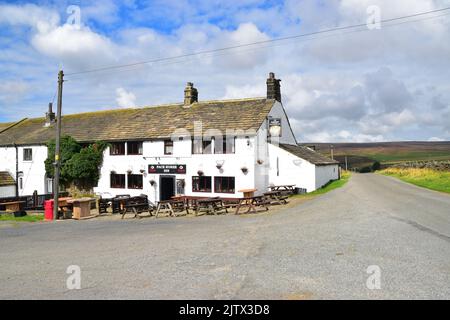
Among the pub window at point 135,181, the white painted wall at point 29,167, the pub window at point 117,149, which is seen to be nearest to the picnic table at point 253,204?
the pub window at point 135,181

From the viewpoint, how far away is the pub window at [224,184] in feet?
86.1

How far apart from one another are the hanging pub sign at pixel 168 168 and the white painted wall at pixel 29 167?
12.0 metres

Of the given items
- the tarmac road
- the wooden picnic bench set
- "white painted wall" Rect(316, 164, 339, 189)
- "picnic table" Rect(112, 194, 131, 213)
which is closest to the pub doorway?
the wooden picnic bench set

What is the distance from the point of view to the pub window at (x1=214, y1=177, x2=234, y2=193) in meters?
26.2

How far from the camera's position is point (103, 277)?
799 cm

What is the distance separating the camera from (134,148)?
2995cm

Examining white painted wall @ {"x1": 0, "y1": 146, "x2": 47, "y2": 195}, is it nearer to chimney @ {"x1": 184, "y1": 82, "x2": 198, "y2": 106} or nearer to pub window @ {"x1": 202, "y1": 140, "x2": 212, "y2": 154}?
chimney @ {"x1": 184, "y1": 82, "x2": 198, "y2": 106}

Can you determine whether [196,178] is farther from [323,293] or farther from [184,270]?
[323,293]

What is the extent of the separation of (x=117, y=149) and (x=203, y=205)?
1218 centimetres

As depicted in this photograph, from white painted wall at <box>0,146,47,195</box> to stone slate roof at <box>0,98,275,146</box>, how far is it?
86cm

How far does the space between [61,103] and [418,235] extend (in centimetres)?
1943

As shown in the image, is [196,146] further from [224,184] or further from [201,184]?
[224,184]

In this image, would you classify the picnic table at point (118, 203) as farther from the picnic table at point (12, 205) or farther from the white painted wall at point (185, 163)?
the picnic table at point (12, 205)
